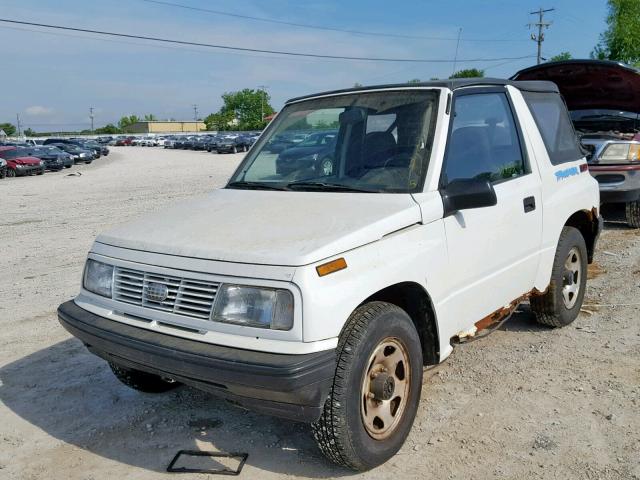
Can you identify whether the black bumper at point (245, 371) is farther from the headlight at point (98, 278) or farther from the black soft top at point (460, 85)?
the black soft top at point (460, 85)

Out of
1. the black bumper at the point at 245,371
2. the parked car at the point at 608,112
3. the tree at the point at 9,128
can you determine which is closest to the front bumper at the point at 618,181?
the parked car at the point at 608,112

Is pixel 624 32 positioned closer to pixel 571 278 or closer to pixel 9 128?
pixel 571 278

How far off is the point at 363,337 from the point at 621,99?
25.1 ft

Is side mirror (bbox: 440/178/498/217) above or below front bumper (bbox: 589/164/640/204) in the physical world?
above

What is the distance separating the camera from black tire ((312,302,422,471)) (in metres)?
2.76

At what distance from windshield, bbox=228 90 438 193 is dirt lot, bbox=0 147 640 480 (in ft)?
4.83

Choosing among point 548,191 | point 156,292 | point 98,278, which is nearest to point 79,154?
point 98,278

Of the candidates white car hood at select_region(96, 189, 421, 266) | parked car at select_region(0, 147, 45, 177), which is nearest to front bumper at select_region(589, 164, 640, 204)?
white car hood at select_region(96, 189, 421, 266)

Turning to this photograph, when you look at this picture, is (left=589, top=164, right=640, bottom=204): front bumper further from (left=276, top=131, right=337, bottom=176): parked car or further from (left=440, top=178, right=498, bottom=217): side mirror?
(left=440, top=178, right=498, bottom=217): side mirror

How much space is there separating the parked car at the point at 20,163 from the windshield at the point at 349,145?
2885cm

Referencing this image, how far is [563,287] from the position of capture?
4.91 meters

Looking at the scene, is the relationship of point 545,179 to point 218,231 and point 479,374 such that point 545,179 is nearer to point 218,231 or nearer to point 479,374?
point 479,374

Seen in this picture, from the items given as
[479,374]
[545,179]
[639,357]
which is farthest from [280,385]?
[639,357]

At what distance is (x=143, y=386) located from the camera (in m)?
3.96
